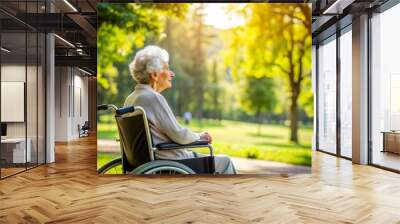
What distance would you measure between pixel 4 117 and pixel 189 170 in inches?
102

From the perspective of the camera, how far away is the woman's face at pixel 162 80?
202 inches

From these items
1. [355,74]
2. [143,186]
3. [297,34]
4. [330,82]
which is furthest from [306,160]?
[330,82]

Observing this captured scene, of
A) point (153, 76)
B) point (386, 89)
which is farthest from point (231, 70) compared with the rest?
point (386, 89)

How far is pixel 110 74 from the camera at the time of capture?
17.2 feet

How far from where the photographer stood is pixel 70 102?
10.5 meters

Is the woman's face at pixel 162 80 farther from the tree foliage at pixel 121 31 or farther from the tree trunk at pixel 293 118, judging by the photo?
the tree trunk at pixel 293 118

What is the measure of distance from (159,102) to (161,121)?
Answer: 241 mm

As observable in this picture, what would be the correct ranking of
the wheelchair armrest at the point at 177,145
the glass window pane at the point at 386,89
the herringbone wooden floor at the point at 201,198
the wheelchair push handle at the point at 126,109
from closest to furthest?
1. the herringbone wooden floor at the point at 201,198
2. the wheelchair armrest at the point at 177,145
3. the wheelchair push handle at the point at 126,109
4. the glass window pane at the point at 386,89

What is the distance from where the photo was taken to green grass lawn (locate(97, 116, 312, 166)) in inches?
207

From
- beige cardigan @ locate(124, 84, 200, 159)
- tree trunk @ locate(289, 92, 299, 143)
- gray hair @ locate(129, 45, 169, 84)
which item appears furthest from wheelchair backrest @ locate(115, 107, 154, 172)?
tree trunk @ locate(289, 92, 299, 143)

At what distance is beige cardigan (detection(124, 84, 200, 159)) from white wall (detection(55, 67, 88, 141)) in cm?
503

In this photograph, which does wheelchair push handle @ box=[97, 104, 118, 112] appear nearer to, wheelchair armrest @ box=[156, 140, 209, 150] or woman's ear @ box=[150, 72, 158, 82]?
woman's ear @ box=[150, 72, 158, 82]

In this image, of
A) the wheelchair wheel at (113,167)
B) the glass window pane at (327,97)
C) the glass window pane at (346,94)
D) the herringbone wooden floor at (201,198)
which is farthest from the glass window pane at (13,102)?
the glass window pane at (327,97)

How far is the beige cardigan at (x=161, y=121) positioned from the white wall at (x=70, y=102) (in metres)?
5.03
